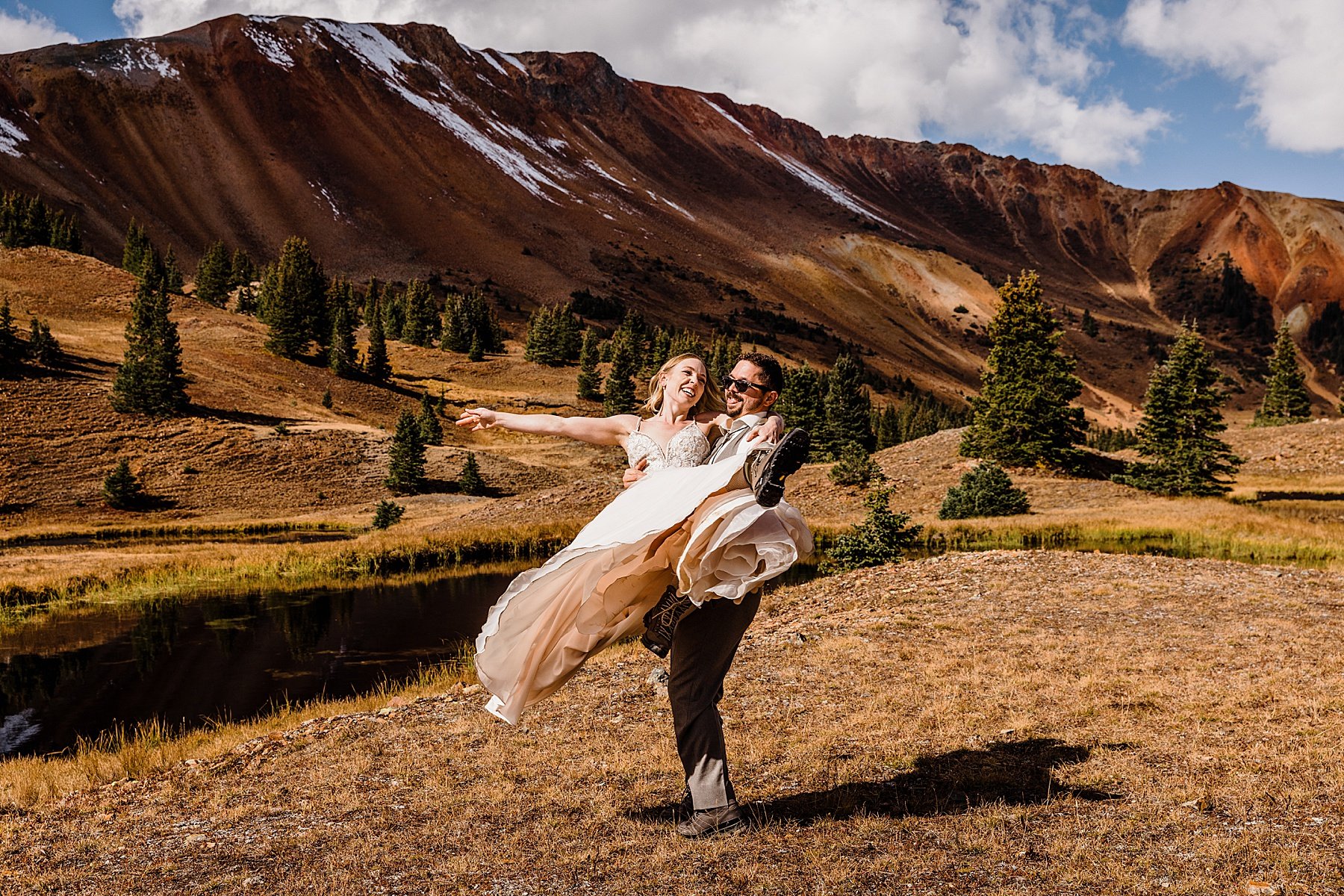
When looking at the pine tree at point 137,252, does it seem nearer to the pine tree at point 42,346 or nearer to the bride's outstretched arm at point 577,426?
the pine tree at point 42,346

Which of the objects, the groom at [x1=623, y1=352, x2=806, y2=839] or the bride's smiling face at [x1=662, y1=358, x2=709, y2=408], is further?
the bride's smiling face at [x1=662, y1=358, x2=709, y2=408]

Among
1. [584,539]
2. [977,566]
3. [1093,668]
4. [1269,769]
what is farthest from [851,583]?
[584,539]

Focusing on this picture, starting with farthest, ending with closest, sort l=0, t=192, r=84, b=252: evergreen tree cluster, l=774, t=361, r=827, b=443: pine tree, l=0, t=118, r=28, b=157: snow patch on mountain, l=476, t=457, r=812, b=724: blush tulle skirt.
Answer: l=0, t=118, r=28, b=157: snow patch on mountain < l=0, t=192, r=84, b=252: evergreen tree cluster < l=774, t=361, r=827, b=443: pine tree < l=476, t=457, r=812, b=724: blush tulle skirt

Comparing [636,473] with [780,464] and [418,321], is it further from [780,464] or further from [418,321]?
[418,321]

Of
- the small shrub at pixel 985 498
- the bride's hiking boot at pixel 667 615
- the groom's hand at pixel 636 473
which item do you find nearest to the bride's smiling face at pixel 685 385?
the groom's hand at pixel 636 473

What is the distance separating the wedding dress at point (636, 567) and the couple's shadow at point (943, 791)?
1.73 metres

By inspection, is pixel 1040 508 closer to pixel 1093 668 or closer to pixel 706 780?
pixel 1093 668

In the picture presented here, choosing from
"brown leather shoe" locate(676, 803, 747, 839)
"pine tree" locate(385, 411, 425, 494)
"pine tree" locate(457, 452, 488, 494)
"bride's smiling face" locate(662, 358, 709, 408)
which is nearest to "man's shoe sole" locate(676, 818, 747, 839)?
"brown leather shoe" locate(676, 803, 747, 839)

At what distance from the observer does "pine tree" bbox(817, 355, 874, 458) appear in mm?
64500

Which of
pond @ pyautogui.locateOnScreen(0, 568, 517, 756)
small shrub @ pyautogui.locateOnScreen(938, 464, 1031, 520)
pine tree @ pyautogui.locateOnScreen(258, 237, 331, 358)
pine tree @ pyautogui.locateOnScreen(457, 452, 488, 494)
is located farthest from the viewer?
pine tree @ pyautogui.locateOnScreen(258, 237, 331, 358)

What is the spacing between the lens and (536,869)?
609cm

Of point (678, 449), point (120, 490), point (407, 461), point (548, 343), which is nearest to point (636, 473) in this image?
point (678, 449)

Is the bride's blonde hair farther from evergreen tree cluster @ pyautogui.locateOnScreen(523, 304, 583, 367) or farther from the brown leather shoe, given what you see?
evergreen tree cluster @ pyautogui.locateOnScreen(523, 304, 583, 367)

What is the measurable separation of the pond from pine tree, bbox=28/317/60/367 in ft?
158
